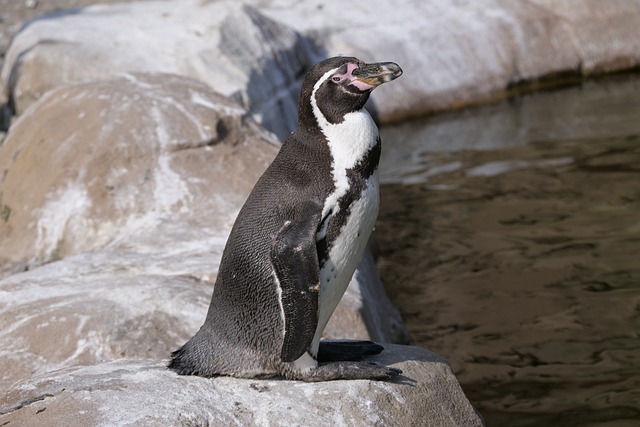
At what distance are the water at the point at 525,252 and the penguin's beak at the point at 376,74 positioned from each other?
228cm

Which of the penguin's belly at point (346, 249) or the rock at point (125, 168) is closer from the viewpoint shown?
the penguin's belly at point (346, 249)

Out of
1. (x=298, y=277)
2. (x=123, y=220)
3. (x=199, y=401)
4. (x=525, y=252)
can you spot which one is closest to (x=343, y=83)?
(x=298, y=277)

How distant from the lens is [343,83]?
12.5 feet

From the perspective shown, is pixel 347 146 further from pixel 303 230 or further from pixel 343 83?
pixel 303 230

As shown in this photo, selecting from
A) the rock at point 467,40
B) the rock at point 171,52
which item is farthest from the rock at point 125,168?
the rock at point 467,40

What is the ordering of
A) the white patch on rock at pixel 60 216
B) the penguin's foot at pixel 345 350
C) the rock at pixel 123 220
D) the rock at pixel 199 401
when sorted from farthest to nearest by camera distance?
the white patch on rock at pixel 60 216
the rock at pixel 123 220
the penguin's foot at pixel 345 350
the rock at pixel 199 401

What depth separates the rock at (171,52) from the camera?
859cm

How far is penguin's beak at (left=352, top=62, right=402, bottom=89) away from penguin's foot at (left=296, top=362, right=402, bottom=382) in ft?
3.04

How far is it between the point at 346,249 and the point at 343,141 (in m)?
0.36

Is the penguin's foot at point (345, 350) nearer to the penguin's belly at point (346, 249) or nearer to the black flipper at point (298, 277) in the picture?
the penguin's belly at point (346, 249)

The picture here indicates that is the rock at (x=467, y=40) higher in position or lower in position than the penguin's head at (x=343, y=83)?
lower

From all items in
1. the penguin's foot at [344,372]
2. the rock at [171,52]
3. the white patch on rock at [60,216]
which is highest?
the penguin's foot at [344,372]

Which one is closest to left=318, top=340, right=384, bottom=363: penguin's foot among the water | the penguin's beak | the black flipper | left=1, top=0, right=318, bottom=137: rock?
the black flipper

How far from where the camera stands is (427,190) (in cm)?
955
